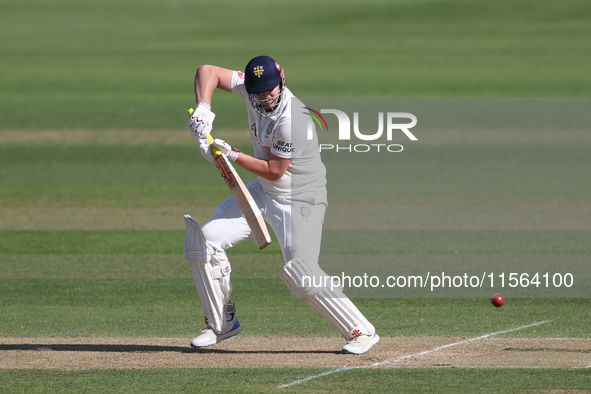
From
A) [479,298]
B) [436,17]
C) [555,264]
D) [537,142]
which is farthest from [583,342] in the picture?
[436,17]

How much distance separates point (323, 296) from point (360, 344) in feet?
1.46

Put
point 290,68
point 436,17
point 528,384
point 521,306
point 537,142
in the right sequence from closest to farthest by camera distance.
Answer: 1. point 528,384
2. point 521,306
3. point 537,142
4. point 290,68
5. point 436,17

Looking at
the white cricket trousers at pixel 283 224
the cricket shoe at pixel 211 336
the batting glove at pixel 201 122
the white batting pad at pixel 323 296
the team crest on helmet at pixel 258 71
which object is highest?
the team crest on helmet at pixel 258 71

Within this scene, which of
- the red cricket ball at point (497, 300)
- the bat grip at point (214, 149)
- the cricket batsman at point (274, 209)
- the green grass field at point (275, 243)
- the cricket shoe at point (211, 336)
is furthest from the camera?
the red cricket ball at point (497, 300)

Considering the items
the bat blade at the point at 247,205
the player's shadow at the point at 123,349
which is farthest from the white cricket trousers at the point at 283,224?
the player's shadow at the point at 123,349

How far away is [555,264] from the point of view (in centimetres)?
1091

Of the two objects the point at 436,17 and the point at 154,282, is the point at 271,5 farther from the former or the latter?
the point at 154,282

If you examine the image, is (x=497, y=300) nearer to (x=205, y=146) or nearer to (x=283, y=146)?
(x=283, y=146)

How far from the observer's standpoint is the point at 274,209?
24.9 feet

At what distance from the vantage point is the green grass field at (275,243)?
23.1 feet

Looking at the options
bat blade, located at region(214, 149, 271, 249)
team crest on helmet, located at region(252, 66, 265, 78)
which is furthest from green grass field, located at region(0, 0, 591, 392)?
team crest on helmet, located at region(252, 66, 265, 78)

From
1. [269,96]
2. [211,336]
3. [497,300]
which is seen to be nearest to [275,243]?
[497,300]

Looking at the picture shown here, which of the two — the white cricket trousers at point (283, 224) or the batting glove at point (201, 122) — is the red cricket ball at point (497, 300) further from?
the batting glove at point (201, 122)

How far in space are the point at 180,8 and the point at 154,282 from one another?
159ft
